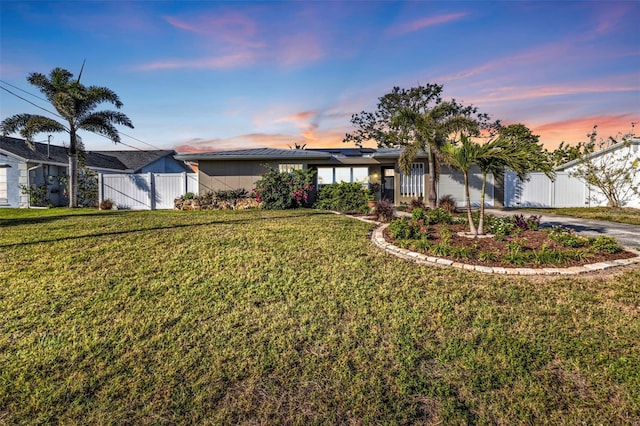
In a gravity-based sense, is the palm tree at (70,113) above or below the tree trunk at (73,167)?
above

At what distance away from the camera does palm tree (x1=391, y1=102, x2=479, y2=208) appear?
12602 mm

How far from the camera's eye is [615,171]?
14.5 m

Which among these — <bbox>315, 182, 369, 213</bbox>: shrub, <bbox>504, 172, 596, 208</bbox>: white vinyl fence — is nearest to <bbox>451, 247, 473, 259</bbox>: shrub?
<bbox>315, 182, 369, 213</bbox>: shrub

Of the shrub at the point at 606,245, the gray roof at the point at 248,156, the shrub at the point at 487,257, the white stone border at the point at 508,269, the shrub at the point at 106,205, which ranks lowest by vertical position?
the white stone border at the point at 508,269

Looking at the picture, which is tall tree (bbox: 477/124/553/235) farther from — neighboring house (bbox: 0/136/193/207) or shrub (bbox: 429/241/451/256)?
neighboring house (bbox: 0/136/193/207)

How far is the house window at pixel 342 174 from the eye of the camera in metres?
15.6

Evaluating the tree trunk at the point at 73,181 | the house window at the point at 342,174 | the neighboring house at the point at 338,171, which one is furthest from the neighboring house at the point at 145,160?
the house window at the point at 342,174

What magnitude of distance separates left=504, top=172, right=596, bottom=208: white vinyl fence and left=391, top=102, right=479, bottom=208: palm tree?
4703 millimetres

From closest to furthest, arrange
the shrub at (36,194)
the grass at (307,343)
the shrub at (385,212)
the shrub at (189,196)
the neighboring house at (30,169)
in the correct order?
the grass at (307,343) < the shrub at (385,212) < the shrub at (189,196) < the shrub at (36,194) < the neighboring house at (30,169)

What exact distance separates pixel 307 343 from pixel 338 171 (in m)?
13.1

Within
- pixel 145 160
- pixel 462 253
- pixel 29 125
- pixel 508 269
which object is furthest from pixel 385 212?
pixel 145 160

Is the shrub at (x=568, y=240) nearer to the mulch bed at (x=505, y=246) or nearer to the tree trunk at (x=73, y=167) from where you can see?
the mulch bed at (x=505, y=246)

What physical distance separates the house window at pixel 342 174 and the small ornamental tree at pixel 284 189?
2947mm

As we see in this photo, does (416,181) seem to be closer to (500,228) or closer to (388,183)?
(388,183)
